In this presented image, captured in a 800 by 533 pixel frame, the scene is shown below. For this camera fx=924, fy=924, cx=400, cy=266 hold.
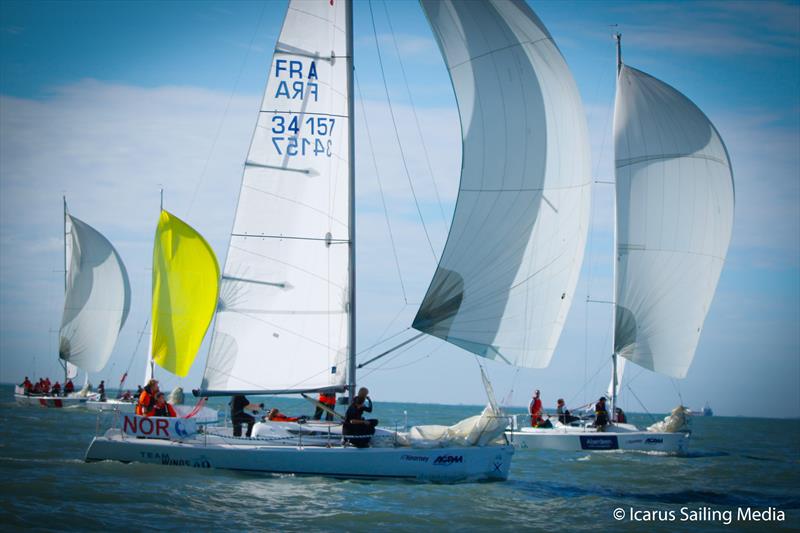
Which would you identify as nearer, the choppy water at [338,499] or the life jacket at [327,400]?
the choppy water at [338,499]

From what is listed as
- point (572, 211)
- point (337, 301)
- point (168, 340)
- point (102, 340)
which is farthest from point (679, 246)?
point (102, 340)

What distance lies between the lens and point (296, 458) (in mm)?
15727

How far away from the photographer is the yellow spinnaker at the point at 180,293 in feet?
63.6

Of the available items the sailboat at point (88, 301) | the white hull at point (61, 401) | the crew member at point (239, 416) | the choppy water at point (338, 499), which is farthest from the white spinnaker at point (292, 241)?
the sailboat at point (88, 301)

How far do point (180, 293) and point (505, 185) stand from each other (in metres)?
7.20

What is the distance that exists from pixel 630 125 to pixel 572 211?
34.0 ft

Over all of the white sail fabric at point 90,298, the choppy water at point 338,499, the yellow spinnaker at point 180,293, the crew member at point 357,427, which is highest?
the white sail fabric at point 90,298

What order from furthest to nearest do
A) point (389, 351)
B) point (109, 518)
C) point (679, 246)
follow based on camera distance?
point (679, 246) < point (389, 351) < point (109, 518)

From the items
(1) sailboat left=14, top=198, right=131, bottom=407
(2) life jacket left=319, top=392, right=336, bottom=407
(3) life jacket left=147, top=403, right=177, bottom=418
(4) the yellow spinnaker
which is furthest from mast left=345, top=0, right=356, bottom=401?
(1) sailboat left=14, top=198, right=131, bottom=407

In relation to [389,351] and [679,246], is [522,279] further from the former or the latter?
[679,246]

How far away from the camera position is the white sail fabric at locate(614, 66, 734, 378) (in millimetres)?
27328

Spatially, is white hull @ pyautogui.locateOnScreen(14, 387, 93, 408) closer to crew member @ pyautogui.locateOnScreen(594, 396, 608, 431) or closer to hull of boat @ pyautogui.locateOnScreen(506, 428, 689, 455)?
hull of boat @ pyautogui.locateOnScreen(506, 428, 689, 455)

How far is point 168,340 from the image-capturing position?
762 inches

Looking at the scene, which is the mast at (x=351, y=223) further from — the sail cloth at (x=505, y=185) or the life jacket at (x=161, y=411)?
the life jacket at (x=161, y=411)
